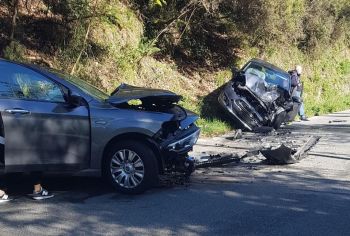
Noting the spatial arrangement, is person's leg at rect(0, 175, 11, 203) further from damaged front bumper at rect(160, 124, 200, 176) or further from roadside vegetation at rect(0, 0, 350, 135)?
roadside vegetation at rect(0, 0, 350, 135)

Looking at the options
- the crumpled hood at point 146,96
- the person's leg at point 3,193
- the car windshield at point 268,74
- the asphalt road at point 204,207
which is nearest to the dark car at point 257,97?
the car windshield at point 268,74

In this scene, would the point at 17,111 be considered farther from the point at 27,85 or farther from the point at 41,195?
the point at 41,195

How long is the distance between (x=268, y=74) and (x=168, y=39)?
4540 millimetres

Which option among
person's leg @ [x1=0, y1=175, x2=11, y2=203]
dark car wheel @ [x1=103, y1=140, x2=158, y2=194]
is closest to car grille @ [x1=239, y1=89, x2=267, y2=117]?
dark car wheel @ [x1=103, y1=140, x2=158, y2=194]

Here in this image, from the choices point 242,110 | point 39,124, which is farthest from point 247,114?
point 39,124

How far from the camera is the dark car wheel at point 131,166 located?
24.2ft

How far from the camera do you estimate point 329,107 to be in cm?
2364

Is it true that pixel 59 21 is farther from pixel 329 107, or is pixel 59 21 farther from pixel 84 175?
pixel 329 107

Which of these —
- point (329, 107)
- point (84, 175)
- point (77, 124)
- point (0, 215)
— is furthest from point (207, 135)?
point (329, 107)

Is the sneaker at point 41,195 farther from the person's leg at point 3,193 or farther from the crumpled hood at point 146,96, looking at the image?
the crumpled hood at point 146,96

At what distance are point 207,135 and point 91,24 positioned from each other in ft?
14.0

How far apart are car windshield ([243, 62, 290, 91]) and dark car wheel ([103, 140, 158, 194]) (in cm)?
829

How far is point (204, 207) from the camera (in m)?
6.88

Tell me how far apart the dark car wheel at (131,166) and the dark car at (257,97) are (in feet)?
25.0
